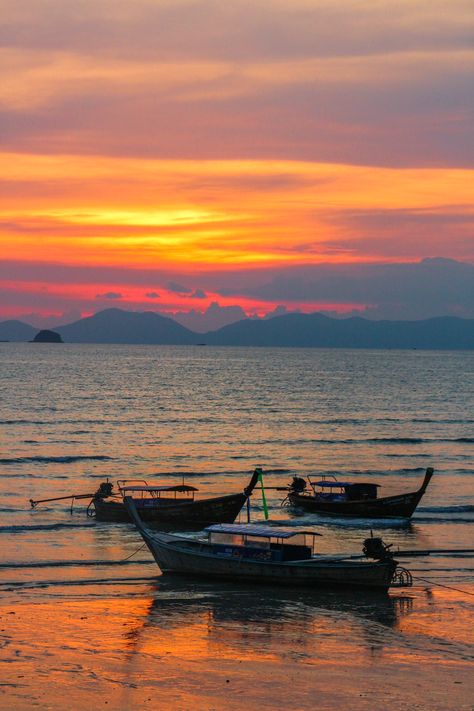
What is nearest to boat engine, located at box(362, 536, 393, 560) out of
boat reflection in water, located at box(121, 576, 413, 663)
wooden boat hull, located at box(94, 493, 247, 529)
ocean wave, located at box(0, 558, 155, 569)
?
boat reflection in water, located at box(121, 576, 413, 663)

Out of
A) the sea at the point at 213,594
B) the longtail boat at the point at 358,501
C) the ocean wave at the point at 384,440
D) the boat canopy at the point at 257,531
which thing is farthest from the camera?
the ocean wave at the point at 384,440

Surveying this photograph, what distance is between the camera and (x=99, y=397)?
502ft

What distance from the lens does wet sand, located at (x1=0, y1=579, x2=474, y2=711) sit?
2370 centimetres

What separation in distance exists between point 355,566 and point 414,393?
142 meters

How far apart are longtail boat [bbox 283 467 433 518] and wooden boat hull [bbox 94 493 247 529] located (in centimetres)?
809

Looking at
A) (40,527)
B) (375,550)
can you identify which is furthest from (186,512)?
(375,550)

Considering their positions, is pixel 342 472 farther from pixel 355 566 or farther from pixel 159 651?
pixel 159 651

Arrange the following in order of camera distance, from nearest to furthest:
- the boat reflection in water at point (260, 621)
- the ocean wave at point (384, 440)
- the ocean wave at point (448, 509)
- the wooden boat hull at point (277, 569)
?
the boat reflection in water at point (260, 621)
the wooden boat hull at point (277, 569)
the ocean wave at point (448, 509)
the ocean wave at point (384, 440)

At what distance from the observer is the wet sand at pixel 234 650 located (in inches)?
933

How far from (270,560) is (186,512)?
14.2m

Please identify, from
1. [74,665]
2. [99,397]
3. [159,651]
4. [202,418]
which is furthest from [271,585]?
[99,397]

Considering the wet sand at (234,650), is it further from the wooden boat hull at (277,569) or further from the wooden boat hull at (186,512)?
the wooden boat hull at (186,512)

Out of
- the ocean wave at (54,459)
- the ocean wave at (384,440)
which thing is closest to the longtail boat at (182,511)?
the ocean wave at (54,459)

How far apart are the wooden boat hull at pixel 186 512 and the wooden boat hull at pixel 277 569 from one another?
1175cm
